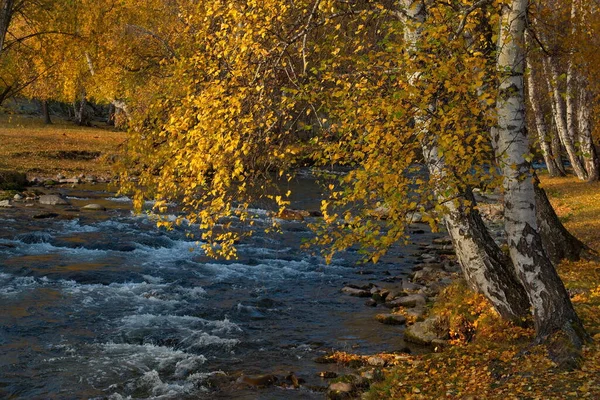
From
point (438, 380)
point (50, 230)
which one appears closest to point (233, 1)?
point (438, 380)

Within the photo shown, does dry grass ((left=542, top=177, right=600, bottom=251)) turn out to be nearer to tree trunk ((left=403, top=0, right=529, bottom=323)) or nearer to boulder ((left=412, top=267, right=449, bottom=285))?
boulder ((left=412, top=267, right=449, bottom=285))

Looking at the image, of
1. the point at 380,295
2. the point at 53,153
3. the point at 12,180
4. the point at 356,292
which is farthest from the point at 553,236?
the point at 53,153

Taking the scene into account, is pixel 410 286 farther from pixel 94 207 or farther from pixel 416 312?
pixel 94 207

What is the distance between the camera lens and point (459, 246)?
1028cm

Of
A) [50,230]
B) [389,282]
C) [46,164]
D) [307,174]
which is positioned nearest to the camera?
[389,282]

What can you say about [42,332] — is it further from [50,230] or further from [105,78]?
[105,78]

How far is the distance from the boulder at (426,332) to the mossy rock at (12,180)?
22046 mm

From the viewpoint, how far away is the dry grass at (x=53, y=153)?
33.2m

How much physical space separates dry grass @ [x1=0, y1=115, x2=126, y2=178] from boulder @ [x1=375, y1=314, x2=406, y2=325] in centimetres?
2207

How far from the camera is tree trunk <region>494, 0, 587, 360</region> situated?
8.01m

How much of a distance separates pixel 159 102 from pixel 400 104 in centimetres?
411

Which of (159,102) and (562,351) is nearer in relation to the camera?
(562,351)

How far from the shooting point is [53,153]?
121 feet

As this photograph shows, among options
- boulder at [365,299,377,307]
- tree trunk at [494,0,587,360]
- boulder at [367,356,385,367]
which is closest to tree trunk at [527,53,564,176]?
boulder at [365,299,377,307]
